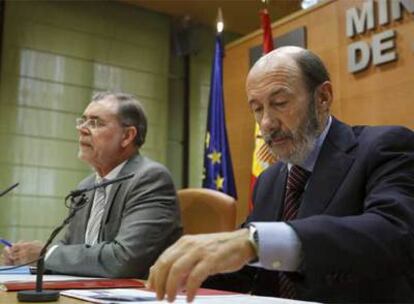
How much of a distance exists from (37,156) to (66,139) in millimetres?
359

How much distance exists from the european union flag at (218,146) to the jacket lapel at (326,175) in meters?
2.92

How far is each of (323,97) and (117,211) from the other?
0.99 m

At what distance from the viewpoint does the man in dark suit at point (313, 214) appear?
34.2 inches

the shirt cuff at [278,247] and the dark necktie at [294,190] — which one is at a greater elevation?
the dark necktie at [294,190]

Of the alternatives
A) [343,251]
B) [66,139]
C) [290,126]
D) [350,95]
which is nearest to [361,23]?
[350,95]

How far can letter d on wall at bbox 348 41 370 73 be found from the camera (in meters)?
3.48

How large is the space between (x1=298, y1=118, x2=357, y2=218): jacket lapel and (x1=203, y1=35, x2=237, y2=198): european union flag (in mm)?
2920

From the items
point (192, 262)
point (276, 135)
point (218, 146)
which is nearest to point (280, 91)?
point (276, 135)

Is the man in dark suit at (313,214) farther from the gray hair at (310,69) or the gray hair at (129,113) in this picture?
the gray hair at (129,113)

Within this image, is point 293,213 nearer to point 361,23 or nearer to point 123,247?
point 123,247

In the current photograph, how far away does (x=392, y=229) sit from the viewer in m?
1.07

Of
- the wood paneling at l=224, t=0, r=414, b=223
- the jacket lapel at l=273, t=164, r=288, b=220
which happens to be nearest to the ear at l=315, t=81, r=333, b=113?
the jacket lapel at l=273, t=164, r=288, b=220

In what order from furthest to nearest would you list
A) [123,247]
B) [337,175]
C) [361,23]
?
[361,23]
[123,247]
[337,175]

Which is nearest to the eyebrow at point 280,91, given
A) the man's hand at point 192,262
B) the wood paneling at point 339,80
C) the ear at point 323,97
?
the ear at point 323,97
